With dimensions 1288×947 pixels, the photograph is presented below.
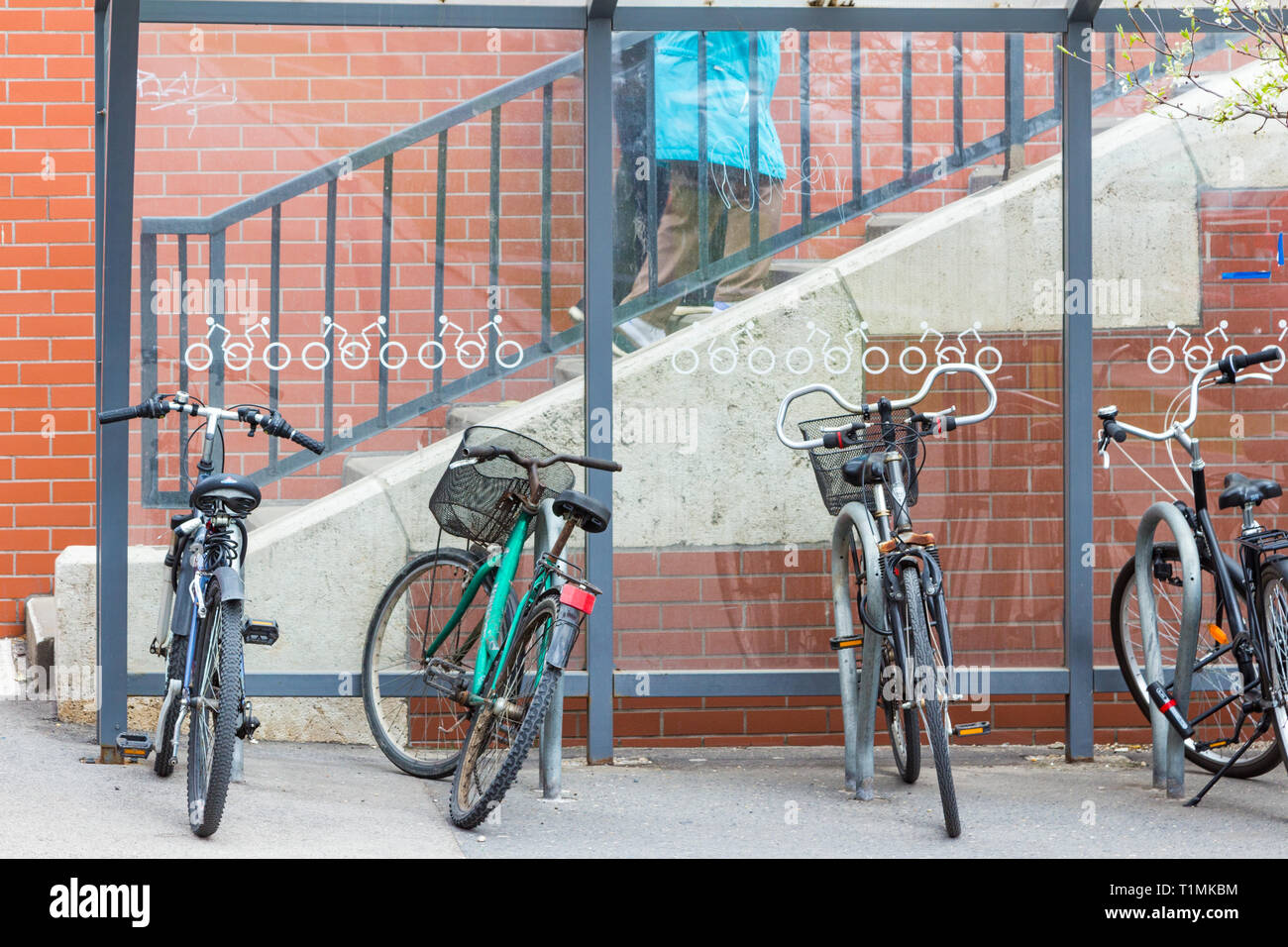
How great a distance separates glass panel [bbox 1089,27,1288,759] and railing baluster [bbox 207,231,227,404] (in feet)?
10.5

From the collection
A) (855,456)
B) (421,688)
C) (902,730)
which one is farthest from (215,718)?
(902,730)

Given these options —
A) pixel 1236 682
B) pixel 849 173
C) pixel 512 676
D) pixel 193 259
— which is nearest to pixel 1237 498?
pixel 1236 682

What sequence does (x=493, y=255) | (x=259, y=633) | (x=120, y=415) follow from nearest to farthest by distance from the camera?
(x=259, y=633) → (x=120, y=415) → (x=493, y=255)

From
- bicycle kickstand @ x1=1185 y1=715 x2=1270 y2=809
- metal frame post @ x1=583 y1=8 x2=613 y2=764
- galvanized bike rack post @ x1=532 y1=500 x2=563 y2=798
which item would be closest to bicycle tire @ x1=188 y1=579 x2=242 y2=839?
galvanized bike rack post @ x1=532 y1=500 x2=563 y2=798

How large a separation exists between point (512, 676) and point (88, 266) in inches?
129

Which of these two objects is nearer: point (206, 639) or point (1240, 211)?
point (206, 639)

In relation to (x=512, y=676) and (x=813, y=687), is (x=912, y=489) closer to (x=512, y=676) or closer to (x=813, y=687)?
(x=813, y=687)

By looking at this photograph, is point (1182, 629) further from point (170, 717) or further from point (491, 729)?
point (170, 717)

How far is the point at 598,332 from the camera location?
200 inches

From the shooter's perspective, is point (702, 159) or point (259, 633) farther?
point (702, 159)

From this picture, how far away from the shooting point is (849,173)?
206 inches

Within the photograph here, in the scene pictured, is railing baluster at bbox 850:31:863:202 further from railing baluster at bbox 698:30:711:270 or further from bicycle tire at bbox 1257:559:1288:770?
bicycle tire at bbox 1257:559:1288:770

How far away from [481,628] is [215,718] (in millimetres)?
1080

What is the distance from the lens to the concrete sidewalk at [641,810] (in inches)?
155
